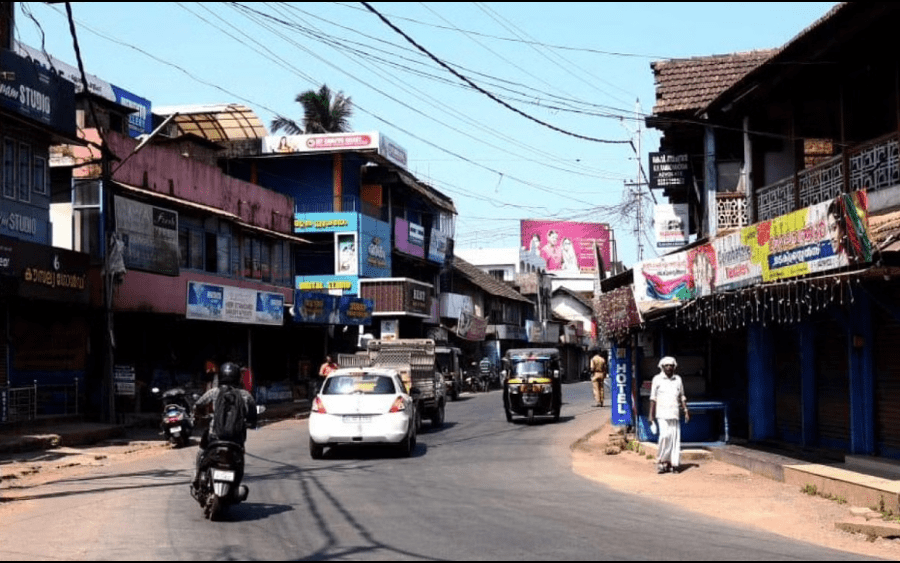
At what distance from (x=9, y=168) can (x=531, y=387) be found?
15383 mm

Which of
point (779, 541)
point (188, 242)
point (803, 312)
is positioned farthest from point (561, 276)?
point (779, 541)

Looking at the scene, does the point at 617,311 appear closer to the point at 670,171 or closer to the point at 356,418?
the point at 670,171

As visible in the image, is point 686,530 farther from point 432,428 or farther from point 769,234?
point 432,428

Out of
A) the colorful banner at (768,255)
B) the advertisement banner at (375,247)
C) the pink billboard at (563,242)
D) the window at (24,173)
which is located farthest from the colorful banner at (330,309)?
the pink billboard at (563,242)

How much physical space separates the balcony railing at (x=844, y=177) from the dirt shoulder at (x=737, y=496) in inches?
178

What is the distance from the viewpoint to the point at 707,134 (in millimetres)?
23422

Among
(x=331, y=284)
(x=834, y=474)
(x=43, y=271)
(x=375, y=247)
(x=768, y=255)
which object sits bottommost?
(x=834, y=474)

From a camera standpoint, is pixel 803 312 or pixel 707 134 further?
pixel 707 134

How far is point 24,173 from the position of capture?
25.5 metres

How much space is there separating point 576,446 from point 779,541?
1291 centimetres

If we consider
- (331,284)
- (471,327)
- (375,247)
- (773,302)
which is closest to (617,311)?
(773,302)

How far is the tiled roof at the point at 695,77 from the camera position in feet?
77.6

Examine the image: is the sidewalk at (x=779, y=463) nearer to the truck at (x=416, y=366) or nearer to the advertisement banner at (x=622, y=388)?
the advertisement banner at (x=622, y=388)

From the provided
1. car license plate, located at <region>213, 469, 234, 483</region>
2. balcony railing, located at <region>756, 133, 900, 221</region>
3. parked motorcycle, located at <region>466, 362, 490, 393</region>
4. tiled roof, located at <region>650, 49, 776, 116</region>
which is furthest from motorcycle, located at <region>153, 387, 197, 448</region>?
parked motorcycle, located at <region>466, 362, 490, 393</region>
